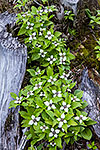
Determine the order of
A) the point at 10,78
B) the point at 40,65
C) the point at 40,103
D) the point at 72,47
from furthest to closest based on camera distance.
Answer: the point at 72,47, the point at 40,65, the point at 10,78, the point at 40,103

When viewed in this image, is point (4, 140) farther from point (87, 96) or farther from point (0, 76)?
point (87, 96)

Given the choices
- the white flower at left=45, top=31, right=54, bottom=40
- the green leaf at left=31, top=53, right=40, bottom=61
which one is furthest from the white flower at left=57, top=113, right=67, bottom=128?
the white flower at left=45, top=31, right=54, bottom=40

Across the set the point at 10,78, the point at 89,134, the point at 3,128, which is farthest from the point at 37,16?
the point at 89,134

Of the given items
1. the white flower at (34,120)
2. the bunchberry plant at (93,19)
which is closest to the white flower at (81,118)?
the white flower at (34,120)

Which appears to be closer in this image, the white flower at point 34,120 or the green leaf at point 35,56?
the white flower at point 34,120

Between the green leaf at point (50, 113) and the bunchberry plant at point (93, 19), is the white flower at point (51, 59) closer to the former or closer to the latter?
the green leaf at point (50, 113)

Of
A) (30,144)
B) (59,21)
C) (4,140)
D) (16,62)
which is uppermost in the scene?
(59,21)

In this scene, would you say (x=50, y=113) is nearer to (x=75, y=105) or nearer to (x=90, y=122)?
(x=75, y=105)
